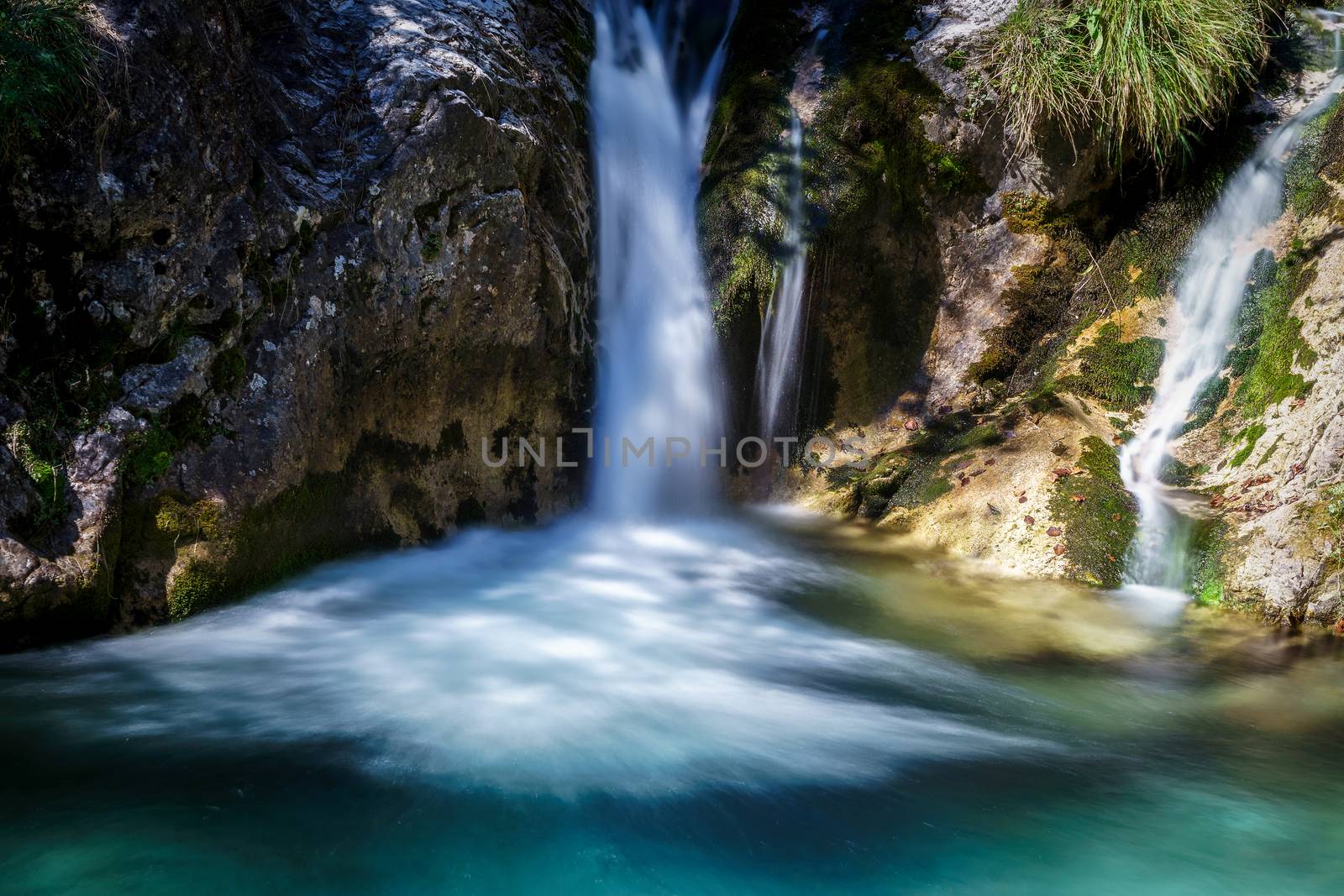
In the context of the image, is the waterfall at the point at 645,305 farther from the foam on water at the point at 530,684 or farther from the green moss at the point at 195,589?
the green moss at the point at 195,589

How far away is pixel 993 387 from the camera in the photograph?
23.0ft

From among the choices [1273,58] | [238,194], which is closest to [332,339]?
[238,194]

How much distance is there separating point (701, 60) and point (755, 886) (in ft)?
23.5

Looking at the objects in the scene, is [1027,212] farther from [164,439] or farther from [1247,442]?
[164,439]

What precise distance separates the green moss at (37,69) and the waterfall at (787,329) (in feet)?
15.2

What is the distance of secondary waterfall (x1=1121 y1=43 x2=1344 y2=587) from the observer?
Answer: 19.7ft

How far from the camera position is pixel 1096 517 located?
219 inches

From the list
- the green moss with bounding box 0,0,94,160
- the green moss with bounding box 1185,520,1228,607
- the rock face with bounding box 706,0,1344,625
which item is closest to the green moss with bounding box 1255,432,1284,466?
the rock face with bounding box 706,0,1344,625

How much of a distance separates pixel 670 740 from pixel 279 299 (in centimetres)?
306

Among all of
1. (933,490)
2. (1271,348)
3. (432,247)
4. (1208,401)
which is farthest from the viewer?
(933,490)

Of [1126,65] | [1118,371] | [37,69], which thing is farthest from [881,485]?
[37,69]

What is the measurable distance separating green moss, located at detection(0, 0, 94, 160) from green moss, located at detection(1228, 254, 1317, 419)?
6.60 m

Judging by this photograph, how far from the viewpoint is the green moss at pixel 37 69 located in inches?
144

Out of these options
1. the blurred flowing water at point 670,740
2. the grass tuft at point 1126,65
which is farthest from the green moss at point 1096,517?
the grass tuft at point 1126,65
